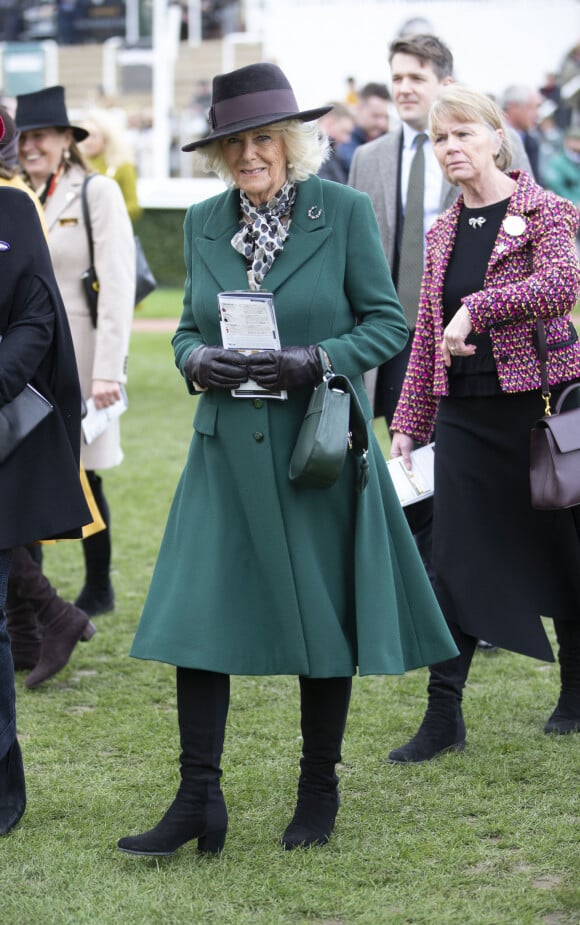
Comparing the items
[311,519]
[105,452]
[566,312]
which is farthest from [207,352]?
[105,452]

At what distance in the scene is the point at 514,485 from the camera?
4.73 metres

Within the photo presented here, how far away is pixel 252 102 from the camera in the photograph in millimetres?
3758

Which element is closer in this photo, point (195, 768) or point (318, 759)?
point (195, 768)

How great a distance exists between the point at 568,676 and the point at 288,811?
1299 mm

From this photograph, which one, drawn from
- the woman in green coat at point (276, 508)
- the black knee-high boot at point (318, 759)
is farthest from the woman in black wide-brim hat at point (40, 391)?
the black knee-high boot at point (318, 759)

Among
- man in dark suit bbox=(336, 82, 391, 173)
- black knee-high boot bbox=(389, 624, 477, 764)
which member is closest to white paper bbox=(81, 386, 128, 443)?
black knee-high boot bbox=(389, 624, 477, 764)

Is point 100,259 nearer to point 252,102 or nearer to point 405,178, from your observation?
point 405,178

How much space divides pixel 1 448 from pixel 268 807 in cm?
133

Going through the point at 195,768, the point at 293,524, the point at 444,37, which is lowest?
the point at 444,37

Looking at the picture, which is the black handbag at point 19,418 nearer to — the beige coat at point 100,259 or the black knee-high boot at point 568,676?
the black knee-high boot at point 568,676

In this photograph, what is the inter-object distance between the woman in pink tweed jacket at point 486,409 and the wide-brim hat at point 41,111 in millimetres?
1914

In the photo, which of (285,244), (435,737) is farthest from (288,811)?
(285,244)

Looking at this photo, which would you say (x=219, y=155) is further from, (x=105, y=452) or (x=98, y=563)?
(x=98, y=563)

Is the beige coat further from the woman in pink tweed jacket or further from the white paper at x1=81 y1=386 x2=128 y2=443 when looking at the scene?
the woman in pink tweed jacket
